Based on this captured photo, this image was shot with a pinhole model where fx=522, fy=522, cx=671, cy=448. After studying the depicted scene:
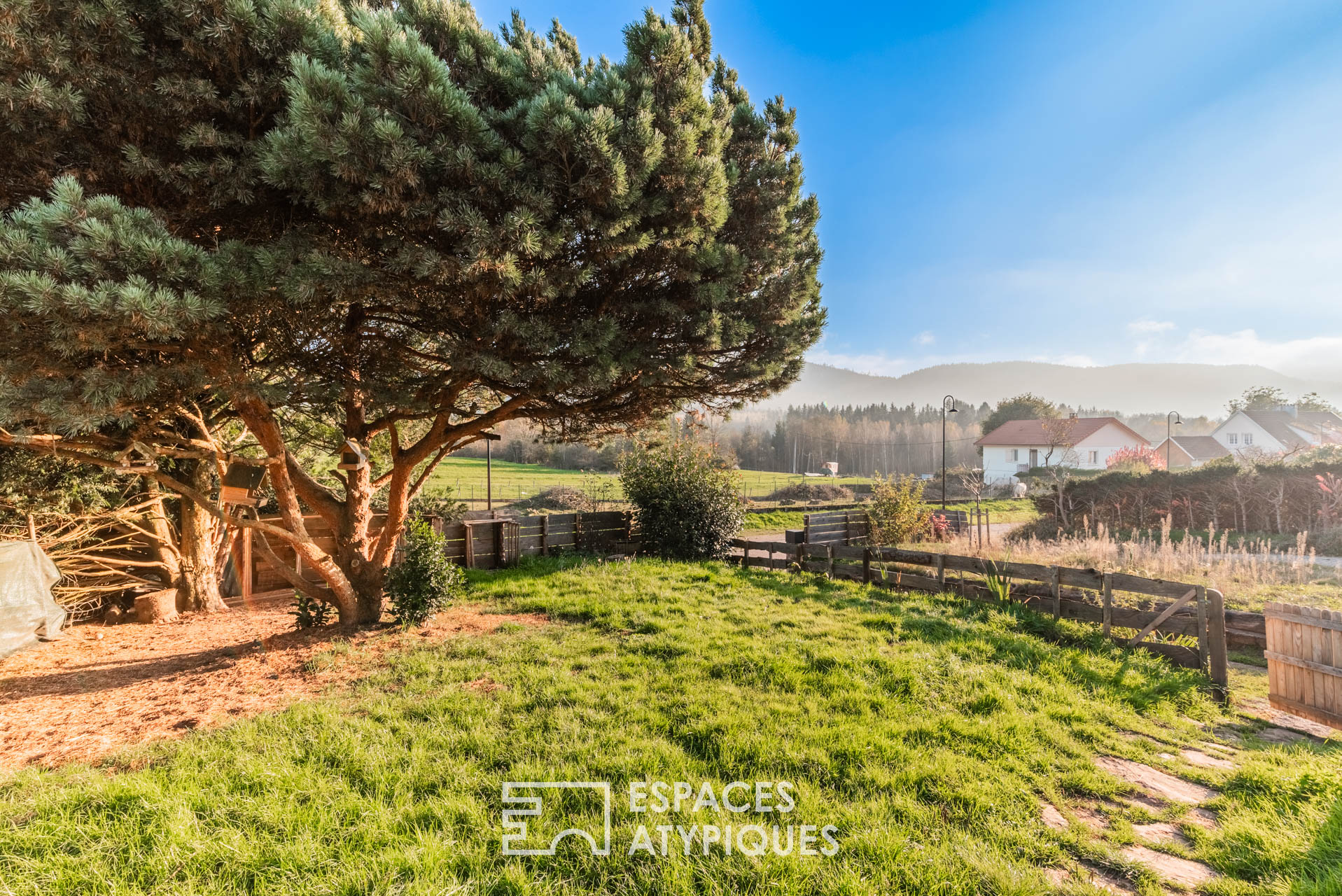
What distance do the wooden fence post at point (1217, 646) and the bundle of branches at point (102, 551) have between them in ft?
42.2

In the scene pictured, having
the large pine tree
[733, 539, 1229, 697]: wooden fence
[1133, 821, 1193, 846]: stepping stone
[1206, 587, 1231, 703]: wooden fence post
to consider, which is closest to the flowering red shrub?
[733, 539, 1229, 697]: wooden fence

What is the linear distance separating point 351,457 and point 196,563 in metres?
4.40

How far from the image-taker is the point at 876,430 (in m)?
72.8

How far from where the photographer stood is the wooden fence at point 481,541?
9.13 m

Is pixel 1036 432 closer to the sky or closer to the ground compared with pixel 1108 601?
closer to the sky

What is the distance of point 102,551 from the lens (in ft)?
25.5

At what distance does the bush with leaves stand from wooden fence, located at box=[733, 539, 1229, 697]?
12.2ft

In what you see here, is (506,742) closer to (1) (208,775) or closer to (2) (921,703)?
(1) (208,775)

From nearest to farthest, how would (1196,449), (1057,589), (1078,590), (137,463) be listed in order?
(137,463) → (1057,589) → (1078,590) → (1196,449)

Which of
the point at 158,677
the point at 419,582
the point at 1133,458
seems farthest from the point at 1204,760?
the point at 1133,458

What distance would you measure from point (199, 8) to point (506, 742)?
545cm

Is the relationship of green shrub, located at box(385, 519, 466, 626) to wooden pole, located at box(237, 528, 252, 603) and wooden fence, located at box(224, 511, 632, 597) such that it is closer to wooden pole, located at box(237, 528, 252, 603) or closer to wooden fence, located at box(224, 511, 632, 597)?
wooden fence, located at box(224, 511, 632, 597)

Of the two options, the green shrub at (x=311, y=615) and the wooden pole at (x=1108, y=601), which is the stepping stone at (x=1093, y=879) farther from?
the green shrub at (x=311, y=615)

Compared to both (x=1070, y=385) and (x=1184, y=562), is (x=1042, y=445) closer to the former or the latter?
(x=1184, y=562)
